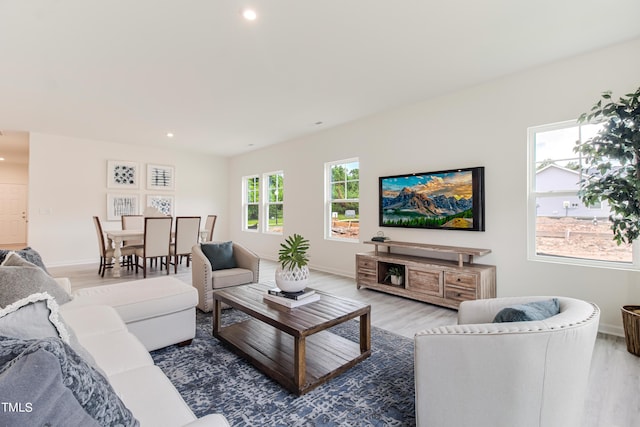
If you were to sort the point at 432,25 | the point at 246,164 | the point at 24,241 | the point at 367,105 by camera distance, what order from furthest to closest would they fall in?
the point at 24,241
the point at 246,164
the point at 367,105
the point at 432,25

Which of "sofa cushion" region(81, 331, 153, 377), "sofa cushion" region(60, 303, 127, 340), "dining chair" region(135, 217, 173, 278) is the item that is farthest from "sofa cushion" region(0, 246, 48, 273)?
"dining chair" region(135, 217, 173, 278)

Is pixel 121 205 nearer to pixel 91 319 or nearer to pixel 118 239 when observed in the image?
pixel 118 239

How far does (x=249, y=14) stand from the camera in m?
2.37

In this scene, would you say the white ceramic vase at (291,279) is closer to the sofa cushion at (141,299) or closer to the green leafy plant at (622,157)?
the sofa cushion at (141,299)

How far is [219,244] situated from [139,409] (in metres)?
2.80

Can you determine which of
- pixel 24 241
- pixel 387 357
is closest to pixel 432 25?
pixel 387 357

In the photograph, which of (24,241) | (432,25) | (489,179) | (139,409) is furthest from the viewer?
(24,241)

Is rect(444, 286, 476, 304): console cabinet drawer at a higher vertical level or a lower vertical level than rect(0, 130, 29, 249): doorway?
Result: lower

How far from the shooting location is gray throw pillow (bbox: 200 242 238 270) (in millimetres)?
3699

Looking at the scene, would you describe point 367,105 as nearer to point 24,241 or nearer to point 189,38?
point 189,38

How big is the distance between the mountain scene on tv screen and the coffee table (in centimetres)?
215

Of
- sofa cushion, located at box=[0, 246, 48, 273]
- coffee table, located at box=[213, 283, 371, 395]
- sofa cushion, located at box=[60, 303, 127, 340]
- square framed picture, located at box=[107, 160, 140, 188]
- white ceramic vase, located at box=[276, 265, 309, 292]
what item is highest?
square framed picture, located at box=[107, 160, 140, 188]

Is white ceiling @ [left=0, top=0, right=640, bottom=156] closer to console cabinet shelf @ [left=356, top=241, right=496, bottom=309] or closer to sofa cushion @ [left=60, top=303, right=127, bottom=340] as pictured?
console cabinet shelf @ [left=356, top=241, right=496, bottom=309]

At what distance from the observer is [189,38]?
268cm
